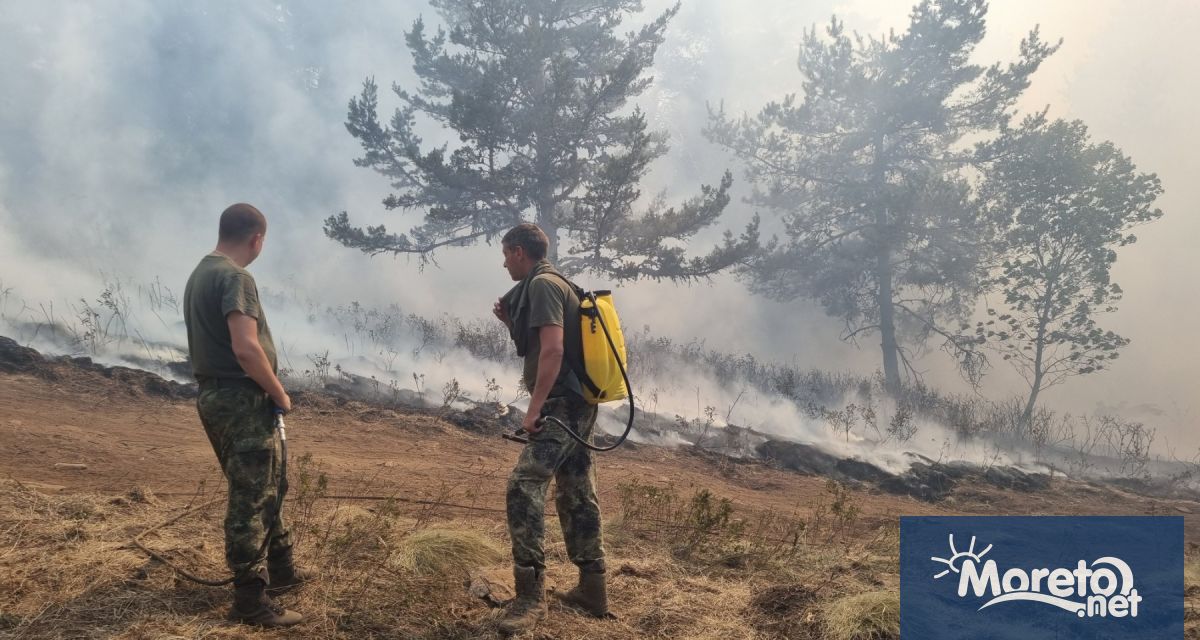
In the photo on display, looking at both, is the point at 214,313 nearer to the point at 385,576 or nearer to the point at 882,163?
the point at 385,576

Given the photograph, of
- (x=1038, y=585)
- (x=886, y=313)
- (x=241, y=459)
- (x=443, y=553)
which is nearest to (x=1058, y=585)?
(x=1038, y=585)

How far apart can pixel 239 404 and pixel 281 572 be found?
1.01 m

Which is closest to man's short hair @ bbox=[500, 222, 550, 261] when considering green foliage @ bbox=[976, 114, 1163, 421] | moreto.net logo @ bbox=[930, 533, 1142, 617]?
moreto.net logo @ bbox=[930, 533, 1142, 617]

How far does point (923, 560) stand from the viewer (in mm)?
5480

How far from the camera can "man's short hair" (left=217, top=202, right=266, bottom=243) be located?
339 cm

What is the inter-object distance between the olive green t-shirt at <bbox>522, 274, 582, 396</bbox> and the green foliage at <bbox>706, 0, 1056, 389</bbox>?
53.4ft

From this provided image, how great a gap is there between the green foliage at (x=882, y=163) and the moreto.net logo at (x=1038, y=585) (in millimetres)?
12906

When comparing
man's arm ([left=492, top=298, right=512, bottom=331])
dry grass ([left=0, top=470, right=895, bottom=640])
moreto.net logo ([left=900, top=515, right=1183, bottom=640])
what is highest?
man's arm ([left=492, top=298, right=512, bottom=331])

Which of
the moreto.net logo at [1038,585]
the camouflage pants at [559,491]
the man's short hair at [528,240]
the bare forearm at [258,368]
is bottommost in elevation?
the moreto.net logo at [1038,585]

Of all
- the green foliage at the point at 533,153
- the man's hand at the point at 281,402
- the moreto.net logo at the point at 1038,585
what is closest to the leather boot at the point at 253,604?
the man's hand at the point at 281,402

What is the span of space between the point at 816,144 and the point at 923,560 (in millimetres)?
17381

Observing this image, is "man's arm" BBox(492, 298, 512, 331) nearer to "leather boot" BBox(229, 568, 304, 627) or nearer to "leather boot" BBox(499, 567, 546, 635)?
"leather boot" BBox(499, 567, 546, 635)

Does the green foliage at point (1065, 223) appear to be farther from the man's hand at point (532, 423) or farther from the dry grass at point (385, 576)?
the man's hand at point (532, 423)

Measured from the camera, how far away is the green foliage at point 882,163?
730 inches
